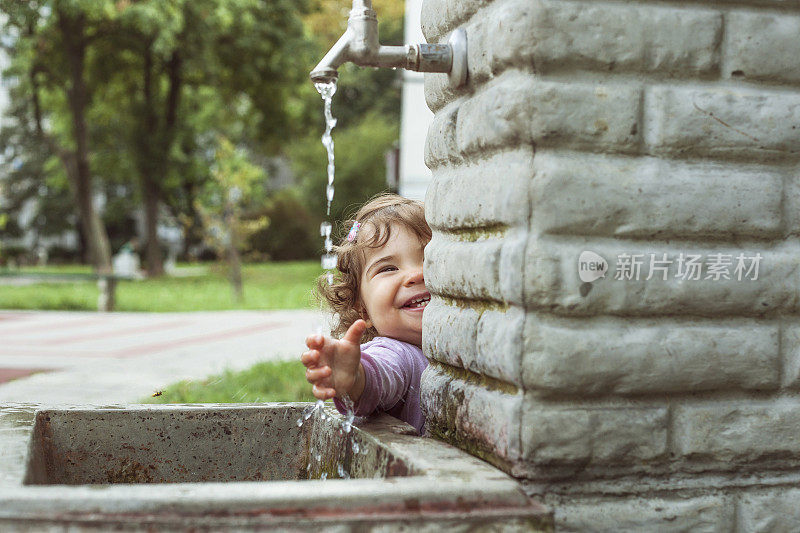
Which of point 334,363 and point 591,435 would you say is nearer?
point 591,435

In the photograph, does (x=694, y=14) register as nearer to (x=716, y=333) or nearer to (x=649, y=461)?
(x=716, y=333)

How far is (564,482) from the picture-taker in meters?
1.62

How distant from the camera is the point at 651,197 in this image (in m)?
1.63

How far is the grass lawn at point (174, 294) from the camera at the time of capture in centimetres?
1398

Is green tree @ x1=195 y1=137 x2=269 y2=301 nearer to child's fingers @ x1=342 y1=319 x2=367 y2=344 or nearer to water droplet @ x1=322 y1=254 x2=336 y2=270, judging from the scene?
water droplet @ x1=322 y1=254 x2=336 y2=270

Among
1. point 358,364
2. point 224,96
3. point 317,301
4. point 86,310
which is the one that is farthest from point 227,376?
point 224,96

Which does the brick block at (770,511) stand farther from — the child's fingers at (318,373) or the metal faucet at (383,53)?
the metal faucet at (383,53)

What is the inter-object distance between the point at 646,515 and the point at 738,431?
0.81 feet

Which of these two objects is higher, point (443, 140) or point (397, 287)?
point (443, 140)

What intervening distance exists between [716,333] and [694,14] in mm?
609

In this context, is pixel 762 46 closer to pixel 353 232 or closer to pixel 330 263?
pixel 353 232

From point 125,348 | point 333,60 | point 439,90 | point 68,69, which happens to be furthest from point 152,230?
point 333,60

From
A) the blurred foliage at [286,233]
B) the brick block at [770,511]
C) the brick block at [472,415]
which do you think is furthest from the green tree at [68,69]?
the brick block at [770,511]
